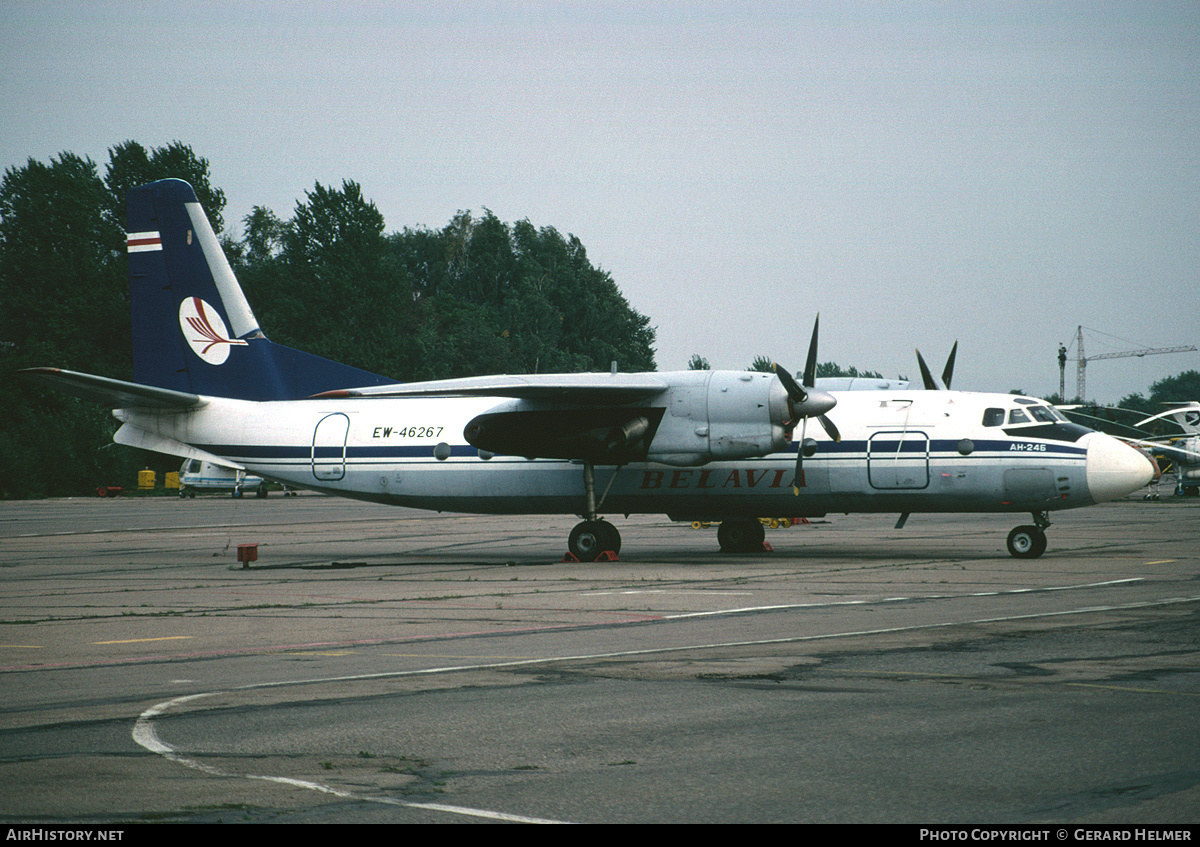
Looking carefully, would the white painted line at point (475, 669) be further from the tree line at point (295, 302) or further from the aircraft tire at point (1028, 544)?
the tree line at point (295, 302)

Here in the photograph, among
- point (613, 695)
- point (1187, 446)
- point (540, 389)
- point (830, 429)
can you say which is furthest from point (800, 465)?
point (1187, 446)

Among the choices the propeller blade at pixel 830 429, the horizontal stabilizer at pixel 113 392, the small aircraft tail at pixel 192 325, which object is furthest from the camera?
the small aircraft tail at pixel 192 325

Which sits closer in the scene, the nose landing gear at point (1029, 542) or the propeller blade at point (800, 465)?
the nose landing gear at point (1029, 542)

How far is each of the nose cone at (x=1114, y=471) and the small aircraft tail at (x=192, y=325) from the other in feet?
52.6

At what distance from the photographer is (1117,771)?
248 inches

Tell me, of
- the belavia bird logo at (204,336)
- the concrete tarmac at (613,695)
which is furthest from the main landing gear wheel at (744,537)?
the belavia bird logo at (204,336)

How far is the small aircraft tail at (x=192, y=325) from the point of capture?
89.1ft

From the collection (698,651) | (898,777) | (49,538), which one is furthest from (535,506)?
(898,777)

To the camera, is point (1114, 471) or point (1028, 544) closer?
point (1114, 471)

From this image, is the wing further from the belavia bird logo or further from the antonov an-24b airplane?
the belavia bird logo

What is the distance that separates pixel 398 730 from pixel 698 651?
423cm

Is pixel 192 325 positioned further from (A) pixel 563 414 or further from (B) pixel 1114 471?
(B) pixel 1114 471

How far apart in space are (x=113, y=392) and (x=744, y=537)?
14.3 metres

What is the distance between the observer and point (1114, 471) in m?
21.2
